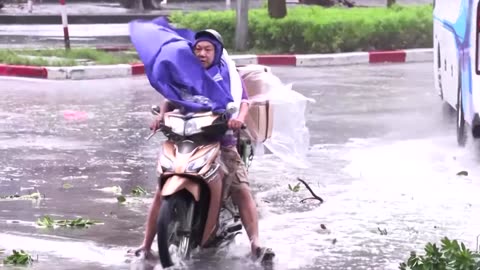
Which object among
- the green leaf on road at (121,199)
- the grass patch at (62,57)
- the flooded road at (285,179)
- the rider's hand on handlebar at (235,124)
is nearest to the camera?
the rider's hand on handlebar at (235,124)

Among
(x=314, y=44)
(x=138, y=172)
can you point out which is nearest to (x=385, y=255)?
(x=138, y=172)

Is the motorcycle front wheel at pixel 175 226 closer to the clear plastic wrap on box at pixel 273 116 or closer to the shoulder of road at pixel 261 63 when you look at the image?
the clear plastic wrap on box at pixel 273 116

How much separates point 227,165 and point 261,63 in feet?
38.7

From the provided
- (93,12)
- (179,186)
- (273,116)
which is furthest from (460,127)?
(93,12)

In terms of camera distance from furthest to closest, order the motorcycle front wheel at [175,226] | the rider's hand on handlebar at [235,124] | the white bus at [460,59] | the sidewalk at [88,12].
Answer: the sidewalk at [88,12]
the white bus at [460,59]
the rider's hand on handlebar at [235,124]
the motorcycle front wheel at [175,226]

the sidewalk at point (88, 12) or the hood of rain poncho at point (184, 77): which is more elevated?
the hood of rain poncho at point (184, 77)

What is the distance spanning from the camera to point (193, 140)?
6562 millimetres

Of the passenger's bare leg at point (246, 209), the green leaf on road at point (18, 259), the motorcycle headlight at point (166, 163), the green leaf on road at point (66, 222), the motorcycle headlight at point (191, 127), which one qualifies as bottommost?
the green leaf on road at point (66, 222)

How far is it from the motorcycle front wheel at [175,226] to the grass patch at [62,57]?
10.3 meters

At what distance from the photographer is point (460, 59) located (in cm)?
1062

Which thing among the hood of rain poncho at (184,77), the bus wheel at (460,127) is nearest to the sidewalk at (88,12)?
the bus wheel at (460,127)

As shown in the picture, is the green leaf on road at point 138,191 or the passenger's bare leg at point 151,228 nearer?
the passenger's bare leg at point 151,228

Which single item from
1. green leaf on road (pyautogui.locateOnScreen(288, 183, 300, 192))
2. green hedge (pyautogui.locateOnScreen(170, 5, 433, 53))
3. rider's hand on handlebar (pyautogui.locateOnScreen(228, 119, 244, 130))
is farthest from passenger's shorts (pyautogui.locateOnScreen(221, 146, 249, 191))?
green hedge (pyautogui.locateOnScreen(170, 5, 433, 53))

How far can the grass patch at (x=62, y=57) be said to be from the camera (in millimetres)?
16688
